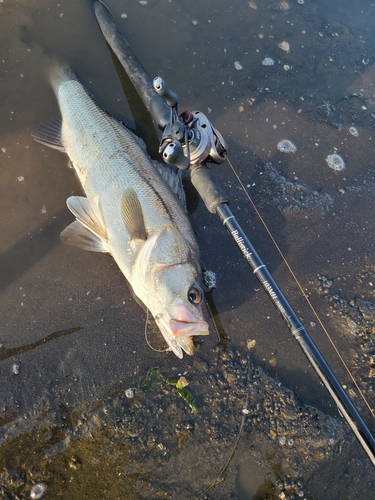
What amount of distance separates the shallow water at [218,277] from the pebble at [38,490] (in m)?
0.05

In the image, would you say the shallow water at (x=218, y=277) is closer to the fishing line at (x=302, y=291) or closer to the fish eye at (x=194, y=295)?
the fishing line at (x=302, y=291)

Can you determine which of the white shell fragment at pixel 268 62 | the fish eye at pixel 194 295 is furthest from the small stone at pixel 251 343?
the white shell fragment at pixel 268 62

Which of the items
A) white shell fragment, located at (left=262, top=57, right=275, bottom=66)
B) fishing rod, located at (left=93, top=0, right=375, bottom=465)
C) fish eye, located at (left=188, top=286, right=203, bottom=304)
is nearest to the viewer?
fishing rod, located at (left=93, top=0, right=375, bottom=465)

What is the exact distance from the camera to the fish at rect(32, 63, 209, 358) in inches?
110

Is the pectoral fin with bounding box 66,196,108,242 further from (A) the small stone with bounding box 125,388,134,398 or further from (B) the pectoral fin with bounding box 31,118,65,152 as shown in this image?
(A) the small stone with bounding box 125,388,134,398

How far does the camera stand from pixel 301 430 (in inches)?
117

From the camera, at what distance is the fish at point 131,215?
110 inches

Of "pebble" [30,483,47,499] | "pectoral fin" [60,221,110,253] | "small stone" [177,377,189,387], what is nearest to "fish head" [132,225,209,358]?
"small stone" [177,377,189,387]

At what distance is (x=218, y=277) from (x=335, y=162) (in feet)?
6.24

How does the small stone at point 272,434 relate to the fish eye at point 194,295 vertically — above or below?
below

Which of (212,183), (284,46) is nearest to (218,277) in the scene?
(212,183)

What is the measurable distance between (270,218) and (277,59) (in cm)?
210

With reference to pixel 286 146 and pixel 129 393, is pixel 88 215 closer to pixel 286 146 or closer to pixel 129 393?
pixel 129 393

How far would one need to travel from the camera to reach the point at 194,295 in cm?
281
